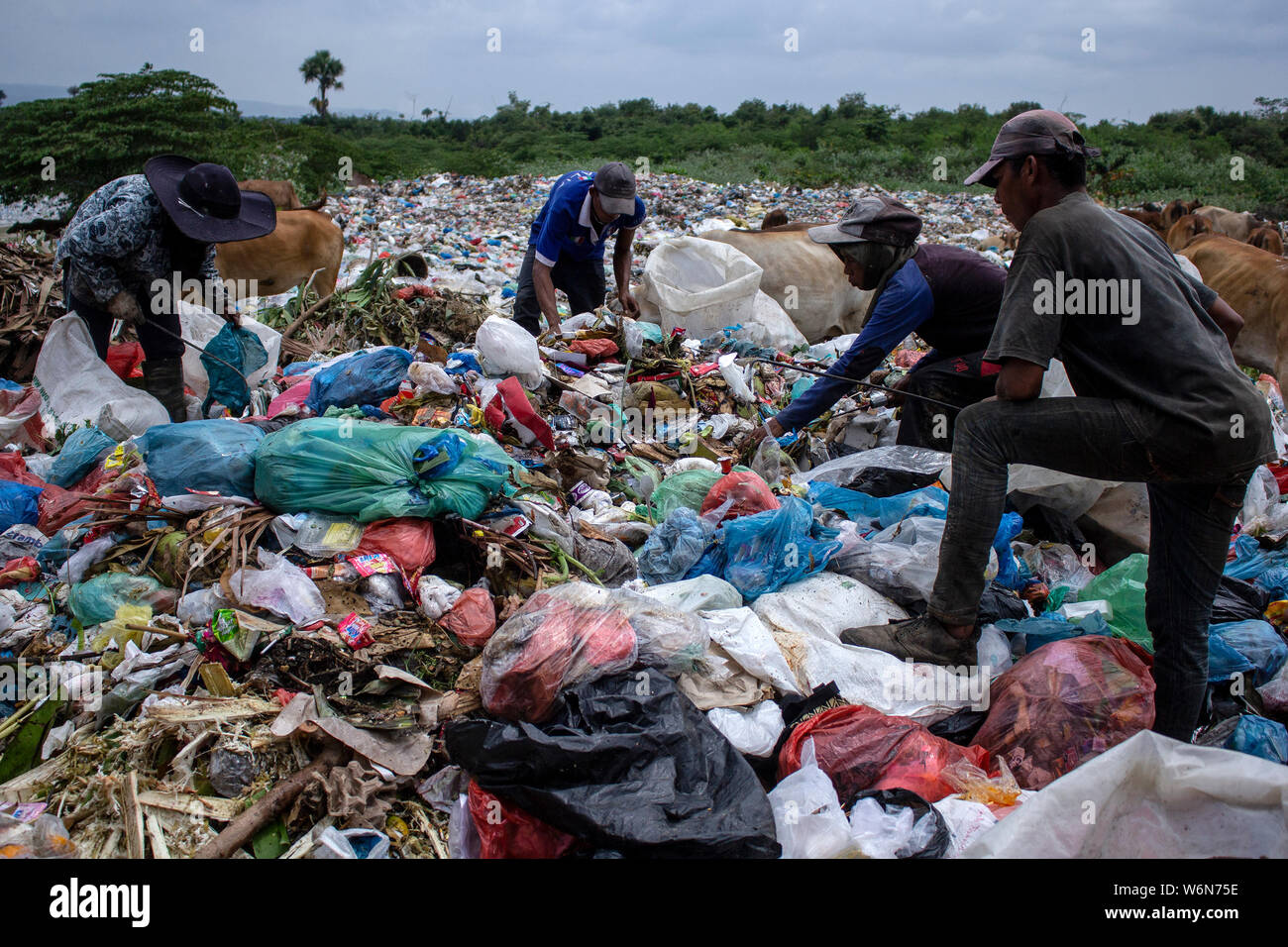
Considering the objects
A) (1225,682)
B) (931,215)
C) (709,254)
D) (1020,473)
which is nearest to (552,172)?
(931,215)

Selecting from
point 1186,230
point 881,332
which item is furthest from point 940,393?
point 1186,230

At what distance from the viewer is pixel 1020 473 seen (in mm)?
4074

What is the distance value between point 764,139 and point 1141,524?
1008 inches

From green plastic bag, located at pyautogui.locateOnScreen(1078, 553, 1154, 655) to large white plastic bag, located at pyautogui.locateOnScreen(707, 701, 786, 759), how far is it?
146cm

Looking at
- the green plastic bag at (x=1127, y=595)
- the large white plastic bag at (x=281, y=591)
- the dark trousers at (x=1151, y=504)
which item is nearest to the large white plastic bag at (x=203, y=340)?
the large white plastic bag at (x=281, y=591)

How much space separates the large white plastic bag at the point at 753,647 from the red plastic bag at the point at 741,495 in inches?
31.9

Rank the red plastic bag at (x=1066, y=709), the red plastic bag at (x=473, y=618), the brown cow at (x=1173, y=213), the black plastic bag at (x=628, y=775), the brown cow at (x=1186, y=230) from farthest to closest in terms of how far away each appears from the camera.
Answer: the brown cow at (x=1173, y=213) → the brown cow at (x=1186, y=230) → the red plastic bag at (x=473, y=618) → the red plastic bag at (x=1066, y=709) → the black plastic bag at (x=628, y=775)

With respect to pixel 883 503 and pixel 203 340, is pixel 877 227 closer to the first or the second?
pixel 883 503

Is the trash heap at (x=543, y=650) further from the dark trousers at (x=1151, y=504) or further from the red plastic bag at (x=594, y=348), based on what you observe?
the red plastic bag at (x=594, y=348)

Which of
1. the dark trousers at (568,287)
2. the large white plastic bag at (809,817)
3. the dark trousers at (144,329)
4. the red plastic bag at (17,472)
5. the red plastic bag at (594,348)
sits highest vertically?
the dark trousers at (568,287)

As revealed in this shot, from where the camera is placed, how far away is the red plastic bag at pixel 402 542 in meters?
3.11

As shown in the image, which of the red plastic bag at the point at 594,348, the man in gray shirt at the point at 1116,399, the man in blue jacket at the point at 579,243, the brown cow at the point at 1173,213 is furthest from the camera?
the brown cow at the point at 1173,213

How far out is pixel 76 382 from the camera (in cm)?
429

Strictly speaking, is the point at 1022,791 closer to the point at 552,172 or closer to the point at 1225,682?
the point at 1225,682
